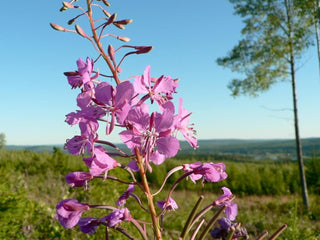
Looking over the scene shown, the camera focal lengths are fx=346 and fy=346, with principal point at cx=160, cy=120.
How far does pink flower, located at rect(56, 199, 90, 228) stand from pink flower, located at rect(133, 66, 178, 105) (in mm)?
619

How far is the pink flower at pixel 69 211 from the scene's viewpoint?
1651 millimetres

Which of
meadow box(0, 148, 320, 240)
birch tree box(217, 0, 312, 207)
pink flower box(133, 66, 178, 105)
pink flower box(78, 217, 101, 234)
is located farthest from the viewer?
birch tree box(217, 0, 312, 207)

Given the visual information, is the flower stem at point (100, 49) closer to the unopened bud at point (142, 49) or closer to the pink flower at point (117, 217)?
the unopened bud at point (142, 49)

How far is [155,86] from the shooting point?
161 cm

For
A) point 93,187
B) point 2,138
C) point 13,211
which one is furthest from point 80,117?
point 2,138

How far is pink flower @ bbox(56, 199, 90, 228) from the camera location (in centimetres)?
165

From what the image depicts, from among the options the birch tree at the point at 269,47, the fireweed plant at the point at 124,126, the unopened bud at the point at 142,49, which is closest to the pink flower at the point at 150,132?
the fireweed plant at the point at 124,126

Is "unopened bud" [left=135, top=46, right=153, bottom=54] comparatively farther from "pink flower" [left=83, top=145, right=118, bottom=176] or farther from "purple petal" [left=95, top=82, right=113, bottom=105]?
"pink flower" [left=83, top=145, right=118, bottom=176]

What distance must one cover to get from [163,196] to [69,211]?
10459 millimetres

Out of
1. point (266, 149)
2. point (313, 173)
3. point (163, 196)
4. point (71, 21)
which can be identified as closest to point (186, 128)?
point (71, 21)

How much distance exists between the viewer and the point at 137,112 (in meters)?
1.49

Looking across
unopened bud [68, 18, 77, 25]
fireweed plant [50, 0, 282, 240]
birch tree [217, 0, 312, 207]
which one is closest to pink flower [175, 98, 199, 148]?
fireweed plant [50, 0, 282, 240]

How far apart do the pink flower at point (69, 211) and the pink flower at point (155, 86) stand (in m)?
0.62

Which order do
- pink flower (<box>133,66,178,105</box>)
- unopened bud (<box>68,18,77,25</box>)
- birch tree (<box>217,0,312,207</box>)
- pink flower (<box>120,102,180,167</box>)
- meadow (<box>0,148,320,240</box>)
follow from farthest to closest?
Result: 1. birch tree (<box>217,0,312,207</box>)
2. meadow (<box>0,148,320,240</box>)
3. unopened bud (<box>68,18,77,25</box>)
4. pink flower (<box>133,66,178,105</box>)
5. pink flower (<box>120,102,180,167</box>)
